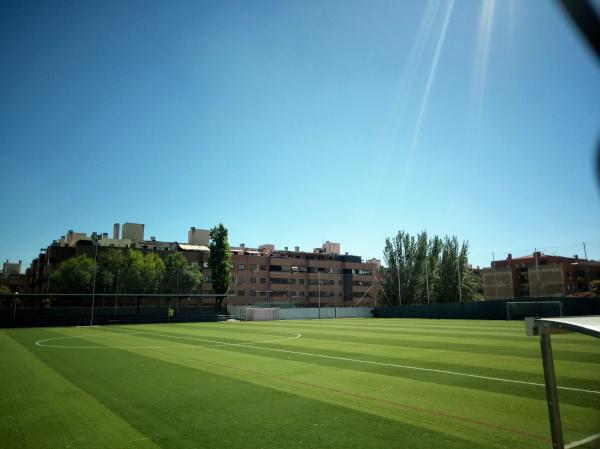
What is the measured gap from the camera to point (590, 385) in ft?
35.2

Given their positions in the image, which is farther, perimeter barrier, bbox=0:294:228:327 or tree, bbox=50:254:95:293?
tree, bbox=50:254:95:293

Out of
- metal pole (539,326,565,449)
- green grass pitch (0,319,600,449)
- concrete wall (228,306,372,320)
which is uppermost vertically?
metal pole (539,326,565,449)

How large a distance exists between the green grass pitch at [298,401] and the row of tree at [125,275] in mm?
62875

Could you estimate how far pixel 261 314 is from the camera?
61.5 meters

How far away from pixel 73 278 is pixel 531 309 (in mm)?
72444

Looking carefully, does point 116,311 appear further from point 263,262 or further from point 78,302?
point 263,262

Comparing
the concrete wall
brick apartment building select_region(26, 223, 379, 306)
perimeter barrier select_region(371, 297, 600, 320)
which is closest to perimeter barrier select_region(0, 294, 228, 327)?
the concrete wall

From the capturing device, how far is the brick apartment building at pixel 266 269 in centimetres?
10250

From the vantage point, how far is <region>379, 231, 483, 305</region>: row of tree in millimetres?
71375

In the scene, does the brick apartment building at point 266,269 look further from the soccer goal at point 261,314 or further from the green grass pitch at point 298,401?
the green grass pitch at point 298,401

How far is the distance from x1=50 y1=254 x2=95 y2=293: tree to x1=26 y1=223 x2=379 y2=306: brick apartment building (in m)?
13.9

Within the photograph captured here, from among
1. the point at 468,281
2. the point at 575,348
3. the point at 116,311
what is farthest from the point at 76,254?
the point at 575,348

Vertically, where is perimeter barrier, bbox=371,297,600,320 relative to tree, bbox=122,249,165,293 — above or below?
below

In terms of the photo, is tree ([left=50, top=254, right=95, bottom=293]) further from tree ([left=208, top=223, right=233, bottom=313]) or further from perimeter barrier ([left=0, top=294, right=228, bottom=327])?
tree ([left=208, top=223, right=233, bottom=313])
